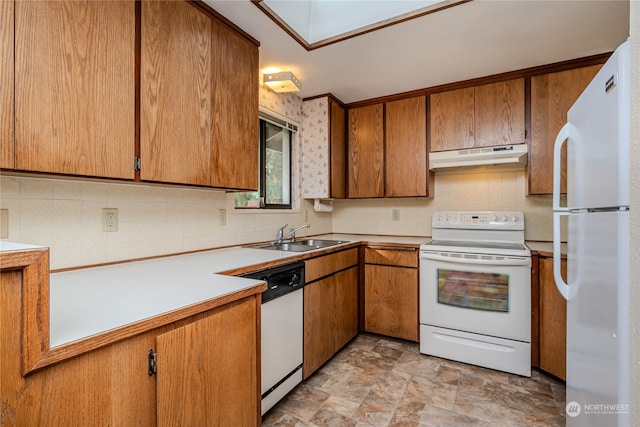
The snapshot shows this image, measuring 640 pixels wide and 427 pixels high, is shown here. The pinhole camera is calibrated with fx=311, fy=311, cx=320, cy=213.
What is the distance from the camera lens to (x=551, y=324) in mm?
2127

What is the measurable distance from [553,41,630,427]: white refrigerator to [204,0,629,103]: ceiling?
34.1 inches

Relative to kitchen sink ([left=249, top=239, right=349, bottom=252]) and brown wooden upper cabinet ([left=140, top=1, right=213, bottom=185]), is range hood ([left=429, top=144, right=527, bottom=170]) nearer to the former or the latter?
kitchen sink ([left=249, top=239, right=349, bottom=252])

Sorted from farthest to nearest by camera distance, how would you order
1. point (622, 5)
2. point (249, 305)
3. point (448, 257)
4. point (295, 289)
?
1. point (448, 257)
2. point (295, 289)
3. point (622, 5)
4. point (249, 305)

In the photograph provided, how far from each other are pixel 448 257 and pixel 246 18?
2129 mm

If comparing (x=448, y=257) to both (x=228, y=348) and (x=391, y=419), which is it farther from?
(x=228, y=348)

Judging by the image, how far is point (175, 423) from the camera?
3.10 ft

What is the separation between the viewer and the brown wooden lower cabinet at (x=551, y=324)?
2061 millimetres

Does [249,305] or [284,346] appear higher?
[249,305]

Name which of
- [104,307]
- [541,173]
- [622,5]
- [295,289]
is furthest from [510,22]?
[104,307]

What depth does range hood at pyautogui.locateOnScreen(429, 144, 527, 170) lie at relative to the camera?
248 cm

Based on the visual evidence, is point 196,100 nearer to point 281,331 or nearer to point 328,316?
point 281,331

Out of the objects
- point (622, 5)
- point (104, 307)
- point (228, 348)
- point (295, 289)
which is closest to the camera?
point (104, 307)

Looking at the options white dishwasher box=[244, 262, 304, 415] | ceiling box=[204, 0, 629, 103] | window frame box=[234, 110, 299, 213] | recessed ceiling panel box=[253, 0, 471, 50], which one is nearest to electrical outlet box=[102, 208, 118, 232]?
white dishwasher box=[244, 262, 304, 415]

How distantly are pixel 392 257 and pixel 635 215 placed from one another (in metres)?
2.16
